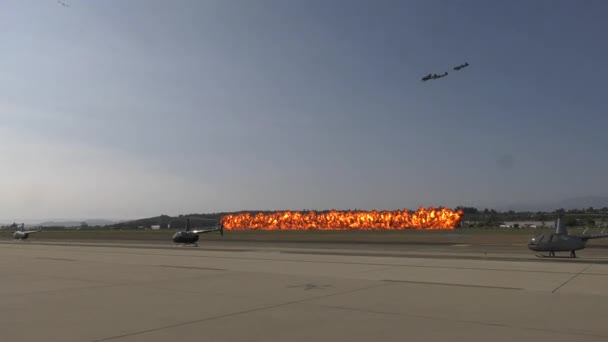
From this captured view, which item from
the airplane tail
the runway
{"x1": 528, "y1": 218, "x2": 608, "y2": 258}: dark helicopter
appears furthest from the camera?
the airplane tail

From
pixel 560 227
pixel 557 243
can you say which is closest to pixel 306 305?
pixel 557 243

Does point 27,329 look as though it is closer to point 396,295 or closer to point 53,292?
point 53,292

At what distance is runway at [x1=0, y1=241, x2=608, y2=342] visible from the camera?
9.18 meters

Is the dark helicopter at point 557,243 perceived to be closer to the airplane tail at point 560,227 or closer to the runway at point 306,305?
the airplane tail at point 560,227

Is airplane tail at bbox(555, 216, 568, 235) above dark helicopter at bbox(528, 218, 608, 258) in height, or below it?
above

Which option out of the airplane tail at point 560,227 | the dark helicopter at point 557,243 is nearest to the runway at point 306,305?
the dark helicopter at point 557,243

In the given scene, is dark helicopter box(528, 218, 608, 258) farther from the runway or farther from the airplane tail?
the runway

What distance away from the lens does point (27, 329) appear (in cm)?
972

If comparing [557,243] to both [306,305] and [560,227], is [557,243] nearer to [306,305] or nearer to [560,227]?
[560,227]

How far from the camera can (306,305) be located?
12367mm

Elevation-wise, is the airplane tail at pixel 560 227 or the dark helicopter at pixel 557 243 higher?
the airplane tail at pixel 560 227

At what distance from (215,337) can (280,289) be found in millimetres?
6680

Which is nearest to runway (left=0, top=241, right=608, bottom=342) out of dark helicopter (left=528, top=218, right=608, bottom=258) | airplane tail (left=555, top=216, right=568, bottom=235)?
dark helicopter (left=528, top=218, right=608, bottom=258)

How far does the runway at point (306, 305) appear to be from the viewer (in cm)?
918
